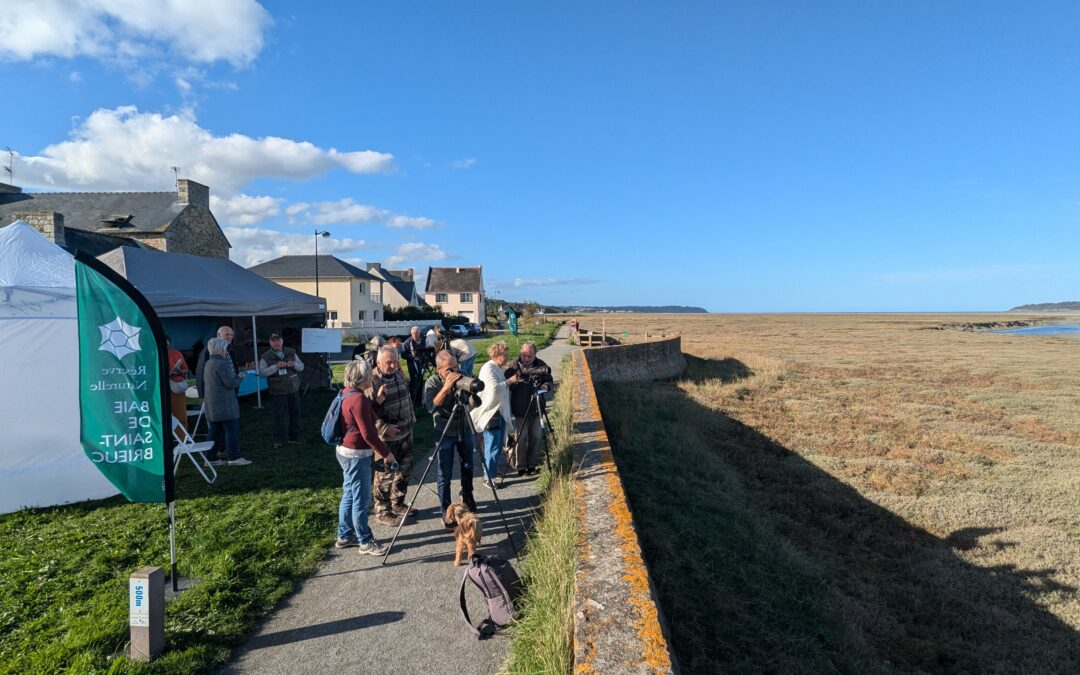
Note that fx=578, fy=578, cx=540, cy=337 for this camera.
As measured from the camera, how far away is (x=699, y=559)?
5.64 m

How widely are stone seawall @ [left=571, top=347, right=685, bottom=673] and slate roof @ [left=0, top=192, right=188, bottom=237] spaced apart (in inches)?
1108

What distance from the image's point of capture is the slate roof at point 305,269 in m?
42.7

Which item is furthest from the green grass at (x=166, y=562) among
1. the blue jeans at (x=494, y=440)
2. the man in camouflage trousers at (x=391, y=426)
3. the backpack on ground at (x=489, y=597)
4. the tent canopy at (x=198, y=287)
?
the tent canopy at (x=198, y=287)

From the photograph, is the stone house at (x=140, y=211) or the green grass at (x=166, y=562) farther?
the stone house at (x=140, y=211)

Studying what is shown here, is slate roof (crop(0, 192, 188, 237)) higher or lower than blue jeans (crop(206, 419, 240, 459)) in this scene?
higher

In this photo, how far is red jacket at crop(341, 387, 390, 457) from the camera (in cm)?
452

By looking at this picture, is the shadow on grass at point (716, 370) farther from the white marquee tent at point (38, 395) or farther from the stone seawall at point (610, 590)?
the white marquee tent at point (38, 395)

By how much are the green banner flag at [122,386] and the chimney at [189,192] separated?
1104 inches

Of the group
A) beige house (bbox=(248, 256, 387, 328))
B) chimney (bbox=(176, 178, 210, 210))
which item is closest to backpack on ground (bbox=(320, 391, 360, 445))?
chimney (bbox=(176, 178, 210, 210))

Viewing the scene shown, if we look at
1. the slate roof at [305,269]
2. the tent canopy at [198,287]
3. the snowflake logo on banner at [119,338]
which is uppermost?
the slate roof at [305,269]

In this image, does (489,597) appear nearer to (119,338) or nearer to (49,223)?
(119,338)

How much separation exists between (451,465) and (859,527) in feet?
23.5

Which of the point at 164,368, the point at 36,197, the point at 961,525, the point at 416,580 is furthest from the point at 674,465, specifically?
the point at 36,197

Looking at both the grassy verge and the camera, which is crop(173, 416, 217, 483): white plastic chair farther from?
the grassy verge
